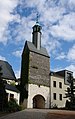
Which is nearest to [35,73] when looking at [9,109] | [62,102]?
[62,102]

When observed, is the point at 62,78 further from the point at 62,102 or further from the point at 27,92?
the point at 27,92

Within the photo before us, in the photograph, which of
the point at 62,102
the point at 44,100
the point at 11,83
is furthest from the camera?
the point at 62,102

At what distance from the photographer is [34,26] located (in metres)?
58.3

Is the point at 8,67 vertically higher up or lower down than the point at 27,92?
higher up

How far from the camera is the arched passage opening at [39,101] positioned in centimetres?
5396

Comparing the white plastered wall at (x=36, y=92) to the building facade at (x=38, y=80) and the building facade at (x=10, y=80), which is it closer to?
the building facade at (x=38, y=80)

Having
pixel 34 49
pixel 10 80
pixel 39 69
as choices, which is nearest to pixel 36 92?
pixel 39 69

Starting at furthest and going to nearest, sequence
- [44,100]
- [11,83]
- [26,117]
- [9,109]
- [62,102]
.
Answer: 1. [62,102]
2. [44,100]
3. [11,83]
4. [9,109]
5. [26,117]

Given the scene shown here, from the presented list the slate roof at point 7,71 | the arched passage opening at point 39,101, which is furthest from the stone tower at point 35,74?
the slate roof at point 7,71

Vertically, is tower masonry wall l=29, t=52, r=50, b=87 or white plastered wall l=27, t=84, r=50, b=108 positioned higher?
tower masonry wall l=29, t=52, r=50, b=87

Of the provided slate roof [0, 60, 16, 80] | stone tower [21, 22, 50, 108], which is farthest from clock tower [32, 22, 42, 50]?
slate roof [0, 60, 16, 80]

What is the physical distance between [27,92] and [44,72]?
6751 millimetres

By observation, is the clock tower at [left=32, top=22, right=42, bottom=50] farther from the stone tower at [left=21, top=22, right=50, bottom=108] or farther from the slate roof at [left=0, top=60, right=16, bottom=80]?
the slate roof at [left=0, top=60, right=16, bottom=80]

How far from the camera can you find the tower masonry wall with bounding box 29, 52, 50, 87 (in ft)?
173
